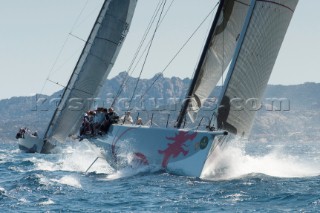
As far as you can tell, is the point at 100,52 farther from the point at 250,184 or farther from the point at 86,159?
the point at 250,184

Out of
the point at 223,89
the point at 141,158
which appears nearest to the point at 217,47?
the point at 223,89

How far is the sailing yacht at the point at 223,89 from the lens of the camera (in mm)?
17016

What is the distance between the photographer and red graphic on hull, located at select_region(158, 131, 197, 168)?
1741 cm

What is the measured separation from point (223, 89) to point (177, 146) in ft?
7.08

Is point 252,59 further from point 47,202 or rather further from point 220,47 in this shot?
point 47,202

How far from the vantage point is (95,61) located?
31891 mm

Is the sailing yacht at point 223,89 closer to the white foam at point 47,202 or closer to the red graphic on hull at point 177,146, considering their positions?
the red graphic on hull at point 177,146

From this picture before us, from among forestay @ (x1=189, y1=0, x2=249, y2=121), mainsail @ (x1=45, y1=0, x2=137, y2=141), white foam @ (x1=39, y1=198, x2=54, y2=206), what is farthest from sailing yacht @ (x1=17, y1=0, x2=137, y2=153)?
white foam @ (x1=39, y1=198, x2=54, y2=206)

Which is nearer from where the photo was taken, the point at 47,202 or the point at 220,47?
the point at 47,202

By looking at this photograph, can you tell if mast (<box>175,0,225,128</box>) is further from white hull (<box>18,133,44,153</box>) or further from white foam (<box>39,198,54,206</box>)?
white hull (<box>18,133,44,153</box>)

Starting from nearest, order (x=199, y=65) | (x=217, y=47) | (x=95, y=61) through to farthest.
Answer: (x=199, y=65)
(x=217, y=47)
(x=95, y=61)

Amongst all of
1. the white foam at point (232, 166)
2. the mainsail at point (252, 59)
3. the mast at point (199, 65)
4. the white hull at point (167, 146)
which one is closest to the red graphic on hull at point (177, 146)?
the white hull at point (167, 146)

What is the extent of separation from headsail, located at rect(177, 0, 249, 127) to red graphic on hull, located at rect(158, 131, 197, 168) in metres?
1.40

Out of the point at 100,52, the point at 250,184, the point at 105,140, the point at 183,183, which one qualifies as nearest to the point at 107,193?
the point at 183,183
